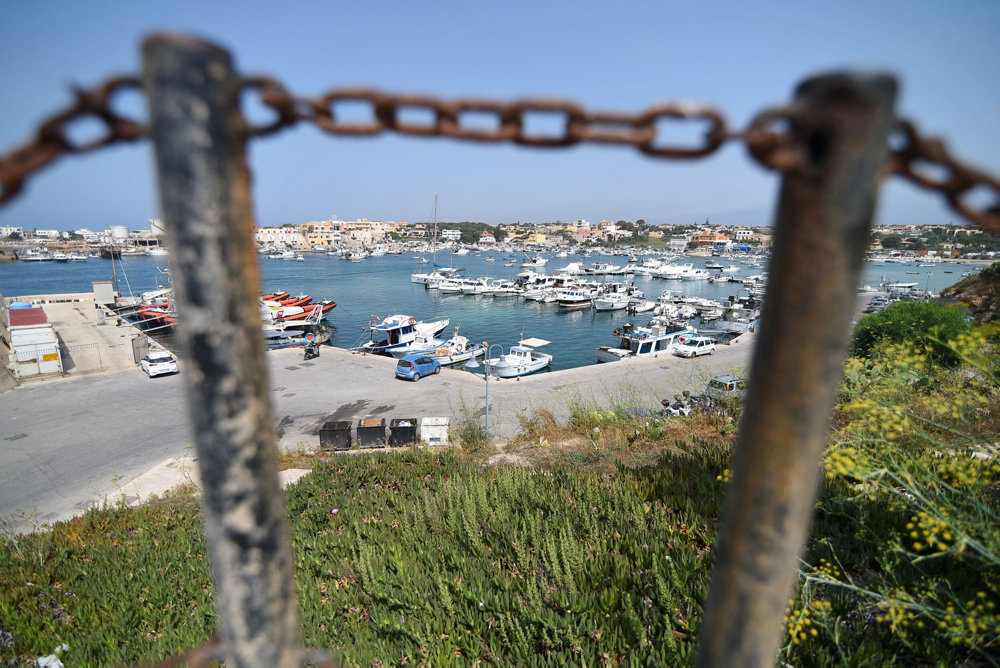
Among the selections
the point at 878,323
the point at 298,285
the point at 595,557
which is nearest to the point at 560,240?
the point at 298,285

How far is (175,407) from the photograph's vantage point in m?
18.0

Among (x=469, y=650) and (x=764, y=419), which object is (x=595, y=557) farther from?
(x=764, y=419)

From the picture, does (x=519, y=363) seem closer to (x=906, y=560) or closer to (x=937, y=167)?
(x=906, y=560)

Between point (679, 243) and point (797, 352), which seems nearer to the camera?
point (797, 352)

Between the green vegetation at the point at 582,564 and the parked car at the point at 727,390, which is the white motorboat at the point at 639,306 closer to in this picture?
the parked car at the point at 727,390

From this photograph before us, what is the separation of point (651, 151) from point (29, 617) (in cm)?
784

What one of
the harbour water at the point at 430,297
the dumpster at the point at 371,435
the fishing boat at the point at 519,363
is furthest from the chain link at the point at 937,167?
the fishing boat at the point at 519,363

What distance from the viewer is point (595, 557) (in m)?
4.90

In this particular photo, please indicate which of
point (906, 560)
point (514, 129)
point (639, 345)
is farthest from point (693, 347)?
point (514, 129)

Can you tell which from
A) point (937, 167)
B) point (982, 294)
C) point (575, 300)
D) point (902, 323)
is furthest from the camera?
point (575, 300)

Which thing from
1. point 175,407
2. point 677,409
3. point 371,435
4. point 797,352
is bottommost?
point 175,407

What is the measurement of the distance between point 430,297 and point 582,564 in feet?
181

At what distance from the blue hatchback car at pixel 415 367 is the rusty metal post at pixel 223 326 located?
20757mm

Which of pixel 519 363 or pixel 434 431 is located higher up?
pixel 434 431
